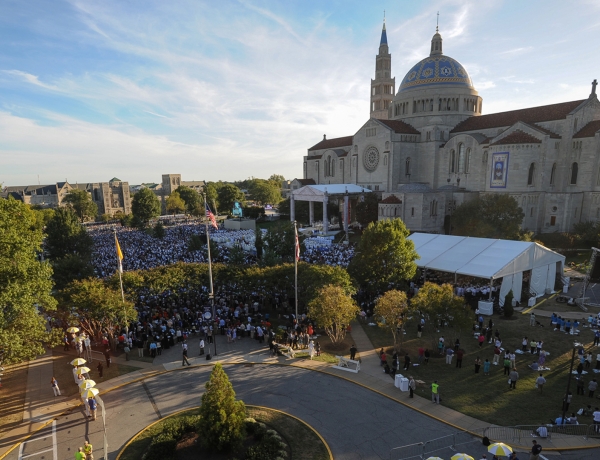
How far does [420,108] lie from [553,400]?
199 ft

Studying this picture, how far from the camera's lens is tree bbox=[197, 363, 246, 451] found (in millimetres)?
11656

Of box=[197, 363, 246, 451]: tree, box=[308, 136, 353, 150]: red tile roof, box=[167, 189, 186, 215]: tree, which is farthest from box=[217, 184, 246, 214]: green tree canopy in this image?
box=[197, 363, 246, 451]: tree

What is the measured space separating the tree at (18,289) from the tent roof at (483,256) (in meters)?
26.7

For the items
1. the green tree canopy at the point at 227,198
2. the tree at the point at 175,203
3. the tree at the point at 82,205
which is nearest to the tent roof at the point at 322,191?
the green tree canopy at the point at 227,198

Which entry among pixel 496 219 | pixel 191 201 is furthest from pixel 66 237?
pixel 191 201

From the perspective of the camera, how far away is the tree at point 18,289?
1445 centimetres

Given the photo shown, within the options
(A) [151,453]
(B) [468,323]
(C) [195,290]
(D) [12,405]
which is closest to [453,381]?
(B) [468,323]

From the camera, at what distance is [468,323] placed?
18969mm

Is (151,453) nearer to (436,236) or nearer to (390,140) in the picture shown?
(436,236)

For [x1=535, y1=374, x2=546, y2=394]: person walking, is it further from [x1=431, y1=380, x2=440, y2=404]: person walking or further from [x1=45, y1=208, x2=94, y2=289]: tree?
[x1=45, y1=208, x2=94, y2=289]: tree

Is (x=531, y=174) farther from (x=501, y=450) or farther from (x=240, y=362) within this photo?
(x=501, y=450)

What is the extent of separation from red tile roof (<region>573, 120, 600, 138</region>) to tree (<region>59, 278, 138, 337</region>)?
54.5 m

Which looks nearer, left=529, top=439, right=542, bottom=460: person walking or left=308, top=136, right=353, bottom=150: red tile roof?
left=529, top=439, right=542, bottom=460: person walking

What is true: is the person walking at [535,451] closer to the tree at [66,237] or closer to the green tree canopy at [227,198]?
the tree at [66,237]
